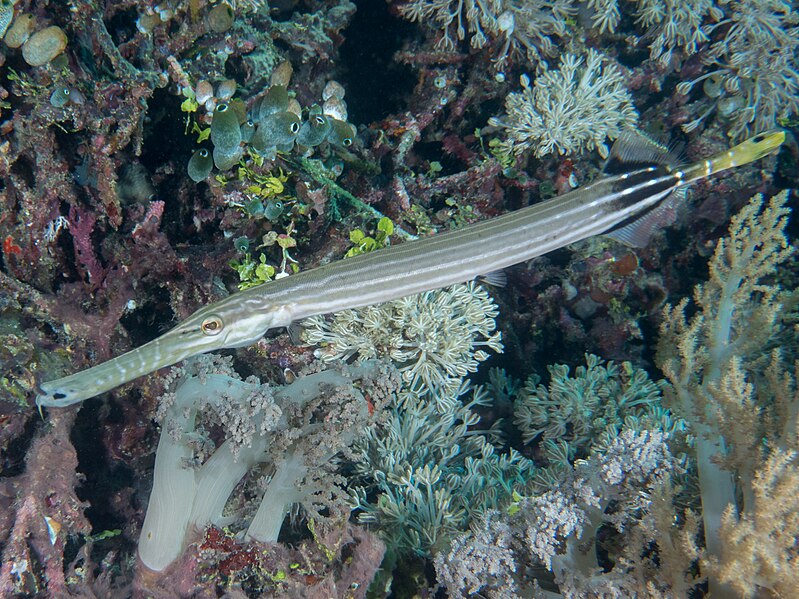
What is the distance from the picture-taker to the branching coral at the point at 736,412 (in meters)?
2.28

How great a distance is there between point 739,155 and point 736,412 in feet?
6.96

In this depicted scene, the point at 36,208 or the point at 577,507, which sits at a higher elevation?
the point at 36,208

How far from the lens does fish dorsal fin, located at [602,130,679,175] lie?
3.68 m

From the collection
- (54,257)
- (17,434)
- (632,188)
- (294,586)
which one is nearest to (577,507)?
(294,586)

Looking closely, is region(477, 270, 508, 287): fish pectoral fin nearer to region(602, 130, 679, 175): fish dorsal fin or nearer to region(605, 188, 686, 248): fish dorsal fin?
region(605, 188, 686, 248): fish dorsal fin

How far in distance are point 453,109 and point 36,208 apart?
175 inches

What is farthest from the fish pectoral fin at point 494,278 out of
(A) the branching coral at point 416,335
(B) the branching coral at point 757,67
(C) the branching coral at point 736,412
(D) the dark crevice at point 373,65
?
(B) the branching coral at point 757,67

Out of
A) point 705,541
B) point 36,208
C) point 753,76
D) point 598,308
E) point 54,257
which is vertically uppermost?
point 36,208

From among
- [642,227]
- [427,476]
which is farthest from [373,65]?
[427,476]

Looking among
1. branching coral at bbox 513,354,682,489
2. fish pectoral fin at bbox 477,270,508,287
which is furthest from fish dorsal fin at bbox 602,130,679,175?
branching coral at bbox 513,354,682,489

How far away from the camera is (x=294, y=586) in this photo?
3.02 meters

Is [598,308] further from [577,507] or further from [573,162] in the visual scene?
[577,507]

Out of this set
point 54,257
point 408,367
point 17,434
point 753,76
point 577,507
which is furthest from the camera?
point 753,76

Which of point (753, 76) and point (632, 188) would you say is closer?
point (632, 188)
